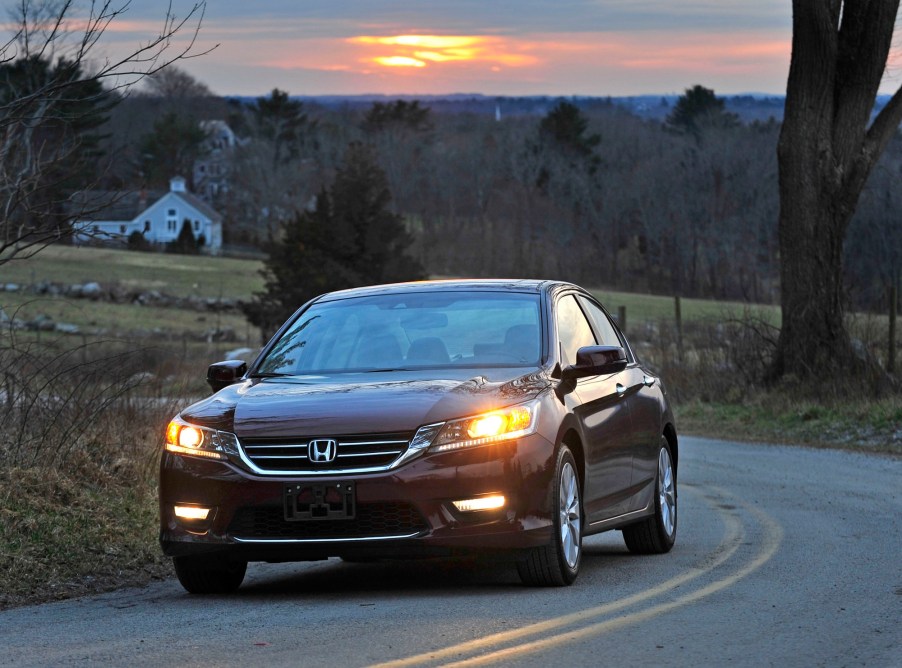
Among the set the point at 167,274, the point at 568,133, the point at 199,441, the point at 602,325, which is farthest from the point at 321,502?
the point at 568,133

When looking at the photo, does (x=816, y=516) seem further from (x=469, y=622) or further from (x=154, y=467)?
(x=469, y=622)

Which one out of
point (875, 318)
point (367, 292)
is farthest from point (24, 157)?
point (875, 318)

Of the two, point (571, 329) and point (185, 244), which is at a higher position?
point (571, 329)

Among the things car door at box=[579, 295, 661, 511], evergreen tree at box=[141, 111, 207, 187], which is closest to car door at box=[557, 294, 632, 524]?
car door at box=[579, 295, 661, 511]

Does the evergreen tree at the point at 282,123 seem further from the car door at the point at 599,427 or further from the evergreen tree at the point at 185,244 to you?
the car door at the point at 599,427

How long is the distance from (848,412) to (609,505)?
15511mm

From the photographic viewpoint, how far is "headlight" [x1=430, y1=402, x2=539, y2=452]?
8.15 meters

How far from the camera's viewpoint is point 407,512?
811 cm

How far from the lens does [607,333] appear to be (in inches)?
432

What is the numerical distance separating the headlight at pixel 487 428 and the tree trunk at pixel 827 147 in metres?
18.7

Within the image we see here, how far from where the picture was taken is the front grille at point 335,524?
8109 millimetres

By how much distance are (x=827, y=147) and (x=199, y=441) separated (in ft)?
63.2

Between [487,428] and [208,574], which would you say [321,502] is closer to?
[487,428]

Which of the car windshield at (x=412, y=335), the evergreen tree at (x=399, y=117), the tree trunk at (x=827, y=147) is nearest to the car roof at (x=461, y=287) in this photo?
the car windshield at (x=412, y=335)
